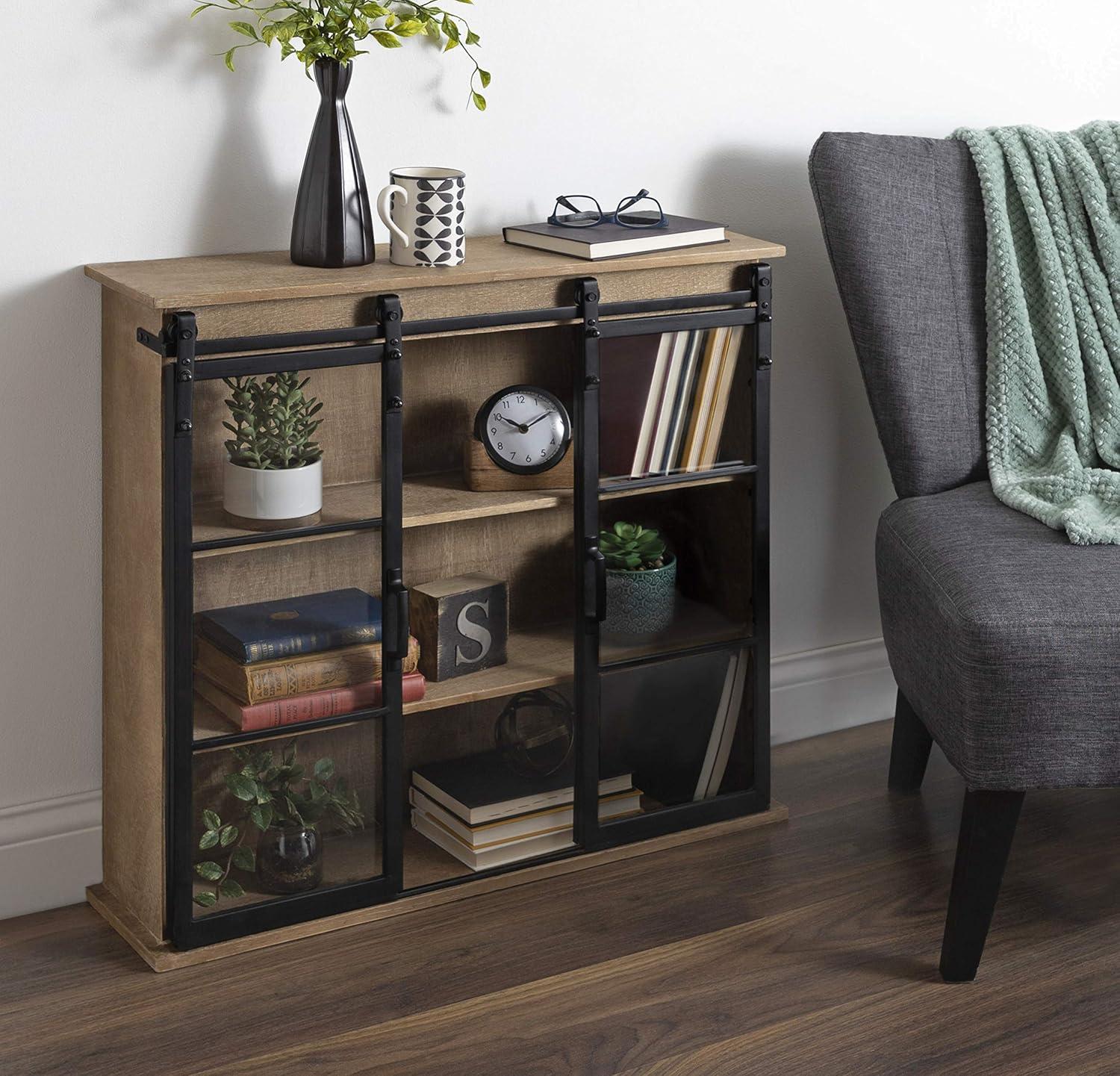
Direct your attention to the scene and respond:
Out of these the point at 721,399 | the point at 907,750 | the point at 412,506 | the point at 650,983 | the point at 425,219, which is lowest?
the point at 650,983

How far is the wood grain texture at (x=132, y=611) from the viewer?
175cm

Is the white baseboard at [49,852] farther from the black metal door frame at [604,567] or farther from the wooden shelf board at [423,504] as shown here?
the black metal door frame at [604,567]

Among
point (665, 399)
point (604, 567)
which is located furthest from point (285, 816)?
point (665, 399)

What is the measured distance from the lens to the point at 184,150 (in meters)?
1.88

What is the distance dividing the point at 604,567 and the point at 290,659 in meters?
0.44

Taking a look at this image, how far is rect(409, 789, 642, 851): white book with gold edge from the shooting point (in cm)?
203

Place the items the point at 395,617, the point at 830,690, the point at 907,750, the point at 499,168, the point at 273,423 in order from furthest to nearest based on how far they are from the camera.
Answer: the point at 830,690
the point at 907,750
the point at 499,168
the point at 395,617
the point at 273,423

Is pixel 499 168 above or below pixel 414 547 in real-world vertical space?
above

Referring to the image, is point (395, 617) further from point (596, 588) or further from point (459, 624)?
point (596, 588)

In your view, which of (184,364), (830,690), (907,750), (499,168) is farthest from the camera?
(830,690)

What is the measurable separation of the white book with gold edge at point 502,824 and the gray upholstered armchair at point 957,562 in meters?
0.51

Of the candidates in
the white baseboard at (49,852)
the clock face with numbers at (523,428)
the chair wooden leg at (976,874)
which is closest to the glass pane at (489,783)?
the clock face with numbers at (523,428)

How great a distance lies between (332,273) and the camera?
5.92 ft

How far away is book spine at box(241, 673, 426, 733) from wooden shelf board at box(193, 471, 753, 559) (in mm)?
198
